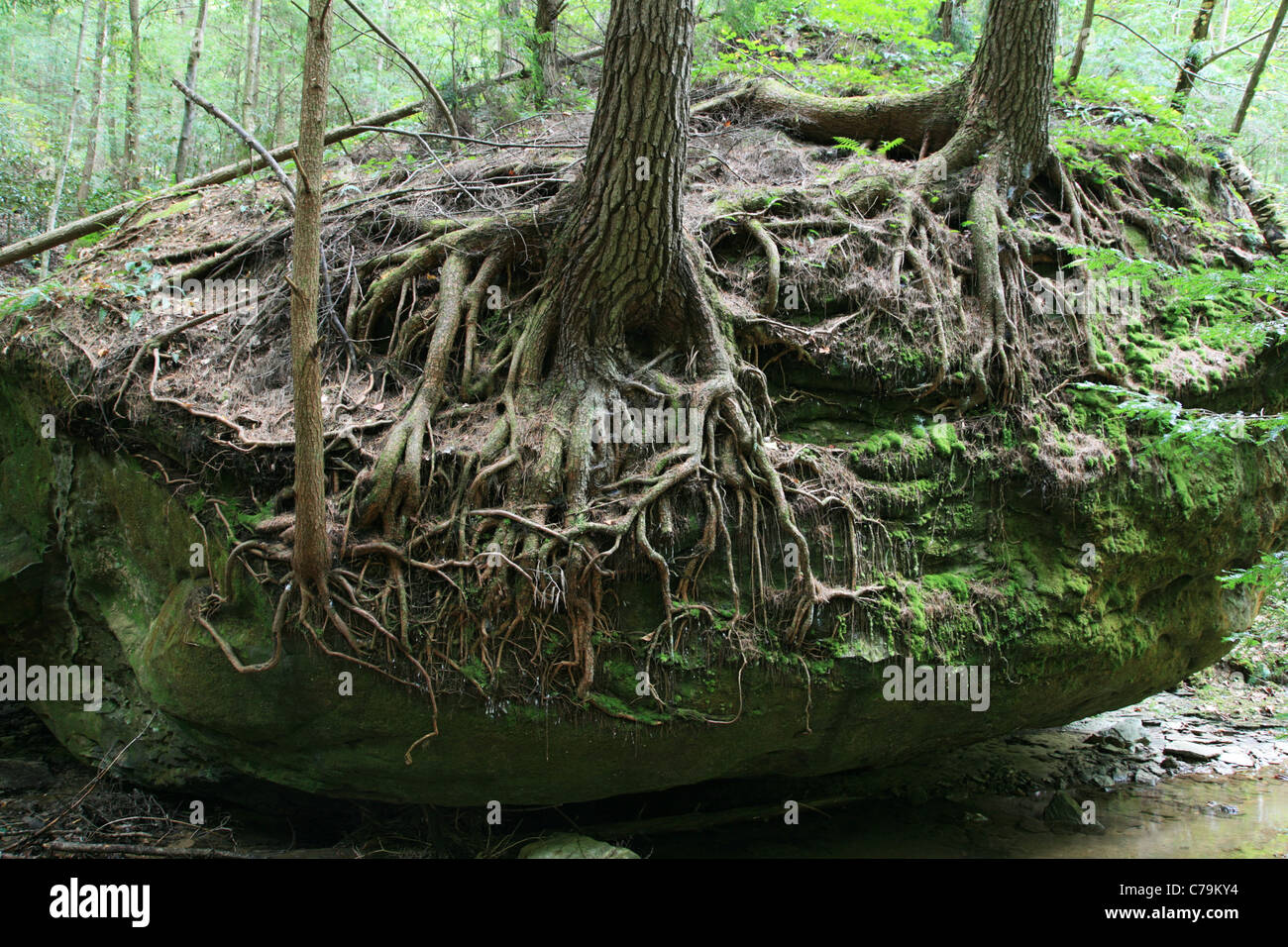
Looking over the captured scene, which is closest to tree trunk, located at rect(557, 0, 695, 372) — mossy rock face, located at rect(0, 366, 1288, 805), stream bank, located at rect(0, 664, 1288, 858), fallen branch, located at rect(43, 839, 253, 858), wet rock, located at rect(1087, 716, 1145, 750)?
mossy rock face, located at rect(0, 366, 1288, 805)

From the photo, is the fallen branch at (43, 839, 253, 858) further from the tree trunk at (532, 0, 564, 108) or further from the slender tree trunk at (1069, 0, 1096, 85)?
the slender tree trunk at (1069, 0, 1096, 85)

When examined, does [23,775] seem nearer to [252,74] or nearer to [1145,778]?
[252,74]

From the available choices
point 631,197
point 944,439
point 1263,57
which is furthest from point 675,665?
point 1263,57

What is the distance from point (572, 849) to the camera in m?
5.31

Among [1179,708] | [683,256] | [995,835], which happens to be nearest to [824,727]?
[995,835]

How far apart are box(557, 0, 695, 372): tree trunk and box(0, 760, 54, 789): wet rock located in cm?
598

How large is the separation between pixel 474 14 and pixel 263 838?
9063mm

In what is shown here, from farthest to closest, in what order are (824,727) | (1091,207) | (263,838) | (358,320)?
(1091,207) < (263,838) < (358,320) < (824,727)

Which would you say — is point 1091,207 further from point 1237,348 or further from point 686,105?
point 686,105

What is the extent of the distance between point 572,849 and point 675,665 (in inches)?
69.1

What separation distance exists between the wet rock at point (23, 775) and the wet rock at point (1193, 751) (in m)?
10.7

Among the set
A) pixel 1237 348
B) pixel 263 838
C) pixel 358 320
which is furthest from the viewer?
pixel 1237 348

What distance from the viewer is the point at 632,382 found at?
4.95 metres

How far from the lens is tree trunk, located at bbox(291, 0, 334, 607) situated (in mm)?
3588
